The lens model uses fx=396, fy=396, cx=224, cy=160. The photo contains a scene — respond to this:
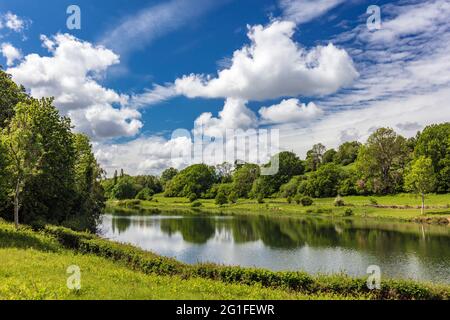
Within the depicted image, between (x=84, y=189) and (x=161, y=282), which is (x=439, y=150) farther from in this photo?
(x=161, y=282)

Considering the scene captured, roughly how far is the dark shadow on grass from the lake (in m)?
16.5

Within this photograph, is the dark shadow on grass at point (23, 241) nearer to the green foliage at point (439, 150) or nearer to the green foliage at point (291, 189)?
the green foliage at point (439, 150)

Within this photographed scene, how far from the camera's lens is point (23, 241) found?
33.4m

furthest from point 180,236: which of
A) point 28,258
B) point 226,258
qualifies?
point 28,258

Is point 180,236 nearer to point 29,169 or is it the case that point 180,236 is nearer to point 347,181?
point 29,169

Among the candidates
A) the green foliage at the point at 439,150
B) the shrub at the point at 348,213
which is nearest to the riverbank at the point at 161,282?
the shrub at the point at 348,213

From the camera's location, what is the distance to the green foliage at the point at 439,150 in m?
112

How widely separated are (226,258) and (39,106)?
3064 centimetres

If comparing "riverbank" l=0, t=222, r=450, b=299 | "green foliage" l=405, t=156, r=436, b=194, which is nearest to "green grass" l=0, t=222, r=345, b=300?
"riverbank" l=0, t=222, r=450, b=299

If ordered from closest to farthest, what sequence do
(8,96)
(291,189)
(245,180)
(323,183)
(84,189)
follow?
(8,96)
(84,189)
(323,183)
(291,189)
(245,180)

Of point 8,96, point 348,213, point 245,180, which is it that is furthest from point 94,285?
point 245,180

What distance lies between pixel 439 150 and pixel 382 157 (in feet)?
64.2

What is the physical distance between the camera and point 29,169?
129 ft
